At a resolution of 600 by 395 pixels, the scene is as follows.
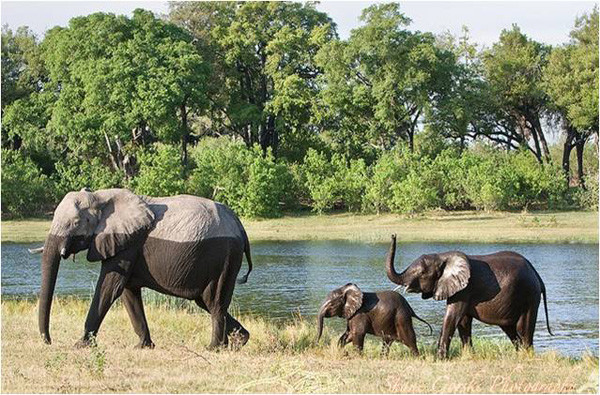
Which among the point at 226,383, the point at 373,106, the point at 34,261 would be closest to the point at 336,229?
the point at 373,106

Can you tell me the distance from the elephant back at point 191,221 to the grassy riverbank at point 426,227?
28.1 metres

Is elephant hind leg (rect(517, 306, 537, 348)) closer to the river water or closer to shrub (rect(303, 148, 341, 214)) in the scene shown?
the river water

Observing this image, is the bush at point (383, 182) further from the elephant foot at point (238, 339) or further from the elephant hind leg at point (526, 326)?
the elephant foot at point (238, 339)

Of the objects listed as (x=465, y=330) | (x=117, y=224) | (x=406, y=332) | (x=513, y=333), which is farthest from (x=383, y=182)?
(x=117, y=224)

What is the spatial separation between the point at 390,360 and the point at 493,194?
123 feet

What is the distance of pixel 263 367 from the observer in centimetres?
1066

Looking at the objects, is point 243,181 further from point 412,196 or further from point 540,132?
point 540,132

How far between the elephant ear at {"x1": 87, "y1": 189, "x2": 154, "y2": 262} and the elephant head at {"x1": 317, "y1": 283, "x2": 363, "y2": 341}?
2.42 m

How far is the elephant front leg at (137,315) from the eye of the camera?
12602 mm

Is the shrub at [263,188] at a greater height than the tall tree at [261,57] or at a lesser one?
lesser

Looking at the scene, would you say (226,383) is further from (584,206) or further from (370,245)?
(584,206)

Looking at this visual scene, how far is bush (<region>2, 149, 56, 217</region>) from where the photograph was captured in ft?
168

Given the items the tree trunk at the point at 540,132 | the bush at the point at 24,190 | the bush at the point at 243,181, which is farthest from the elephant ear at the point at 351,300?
the tree trunk at the point at 540,132

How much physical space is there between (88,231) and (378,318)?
360cm
